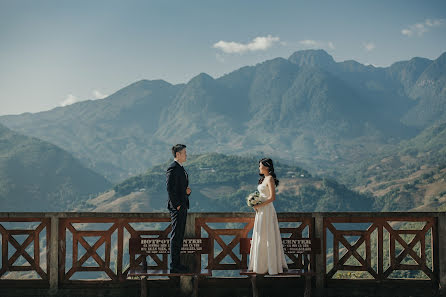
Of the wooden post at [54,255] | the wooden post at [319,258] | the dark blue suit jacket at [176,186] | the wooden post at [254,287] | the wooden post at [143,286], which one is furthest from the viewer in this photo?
the wooden post at [319,258]

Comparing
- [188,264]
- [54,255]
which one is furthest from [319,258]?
[54,255]

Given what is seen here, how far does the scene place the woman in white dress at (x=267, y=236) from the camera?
23.5 ft

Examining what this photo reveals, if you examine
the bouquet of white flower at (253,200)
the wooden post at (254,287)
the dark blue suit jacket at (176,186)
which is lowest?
the wooden post at (254,287)

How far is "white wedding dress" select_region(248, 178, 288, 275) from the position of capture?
716cm

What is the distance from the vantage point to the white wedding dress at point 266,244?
716cm

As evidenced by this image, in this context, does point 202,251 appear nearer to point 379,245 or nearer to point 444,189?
point 379,245

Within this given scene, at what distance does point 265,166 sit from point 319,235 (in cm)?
175

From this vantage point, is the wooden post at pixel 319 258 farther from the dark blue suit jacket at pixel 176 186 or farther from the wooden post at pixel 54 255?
the wooden post at pixel 54 255

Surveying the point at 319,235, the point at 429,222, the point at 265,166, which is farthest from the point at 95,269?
the point at 429,222

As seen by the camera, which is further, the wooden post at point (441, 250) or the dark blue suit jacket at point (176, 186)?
the wooden post at point (441, 250)

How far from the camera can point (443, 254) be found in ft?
26.4

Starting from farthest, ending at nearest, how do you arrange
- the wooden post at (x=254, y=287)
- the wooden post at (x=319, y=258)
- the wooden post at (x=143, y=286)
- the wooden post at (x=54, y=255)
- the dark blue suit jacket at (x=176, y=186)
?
the wooden post at (x=319, y=258), the wooden post at (x=54, y=255), the wooden post at (x=143, y=286), the wooden post at (x=254, y=287), the dark blue suit jacket at (x=176, y=186)

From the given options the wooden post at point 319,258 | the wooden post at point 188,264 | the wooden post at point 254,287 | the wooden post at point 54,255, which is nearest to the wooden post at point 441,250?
the wooden post at point 319,258

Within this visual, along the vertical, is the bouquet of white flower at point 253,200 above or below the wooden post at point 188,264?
above
